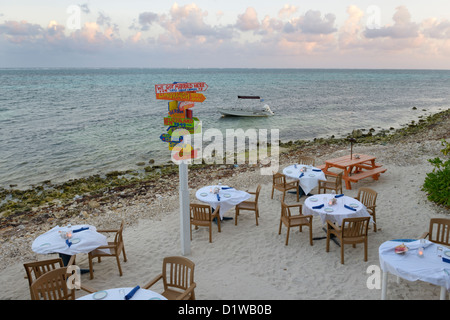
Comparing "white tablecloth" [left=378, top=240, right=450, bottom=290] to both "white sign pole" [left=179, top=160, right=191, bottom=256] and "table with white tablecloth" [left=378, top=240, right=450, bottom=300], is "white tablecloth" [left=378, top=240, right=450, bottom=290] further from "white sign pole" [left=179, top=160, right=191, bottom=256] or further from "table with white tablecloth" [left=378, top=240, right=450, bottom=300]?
"white sign pole" [left=179, top=160, right=191, bottom=256]

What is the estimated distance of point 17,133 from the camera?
28922 millimetres

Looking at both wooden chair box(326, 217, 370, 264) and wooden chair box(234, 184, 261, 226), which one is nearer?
wooden chair box(326, 217, 370, 264)

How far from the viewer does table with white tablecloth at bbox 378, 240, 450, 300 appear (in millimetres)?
4988

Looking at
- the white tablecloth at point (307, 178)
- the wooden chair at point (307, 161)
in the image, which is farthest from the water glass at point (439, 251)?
the wooden chair at point (307, 161)

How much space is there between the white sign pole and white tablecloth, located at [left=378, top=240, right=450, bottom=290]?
4.11 meters

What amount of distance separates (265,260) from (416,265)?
3058 millimetres

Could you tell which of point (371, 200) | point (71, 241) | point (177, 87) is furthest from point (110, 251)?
point (371, 200)

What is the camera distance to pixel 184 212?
297 inches

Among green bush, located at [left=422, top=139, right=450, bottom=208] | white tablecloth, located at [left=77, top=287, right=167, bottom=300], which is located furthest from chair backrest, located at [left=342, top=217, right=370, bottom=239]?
white tablecloth, located at [left=77, top=287, right=167, bottom=300]

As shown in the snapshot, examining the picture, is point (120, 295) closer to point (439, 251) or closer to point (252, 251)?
point (252, 251)

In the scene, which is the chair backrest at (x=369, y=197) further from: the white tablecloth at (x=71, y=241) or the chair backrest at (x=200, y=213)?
the white tablecloth at (x=71, y=241)

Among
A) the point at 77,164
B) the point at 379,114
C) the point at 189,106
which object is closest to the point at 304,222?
the point at 189,106

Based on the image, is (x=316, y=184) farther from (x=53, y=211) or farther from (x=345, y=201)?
(x=53, y=211)
